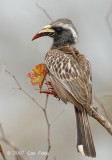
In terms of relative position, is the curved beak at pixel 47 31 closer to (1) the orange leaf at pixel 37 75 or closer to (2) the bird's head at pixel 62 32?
(2) the bird's head at pixel 62 32

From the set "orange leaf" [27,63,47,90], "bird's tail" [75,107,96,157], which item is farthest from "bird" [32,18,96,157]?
"orange leaf" [27,63,47,90]

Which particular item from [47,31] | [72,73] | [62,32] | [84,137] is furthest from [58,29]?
[84,137]

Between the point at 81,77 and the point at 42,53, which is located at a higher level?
the point at 42,53

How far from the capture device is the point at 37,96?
9.48 m

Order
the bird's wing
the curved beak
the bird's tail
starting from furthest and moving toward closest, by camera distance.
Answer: the curved beak → the bird's wing → the bird's tail

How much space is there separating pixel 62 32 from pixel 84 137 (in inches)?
78.0

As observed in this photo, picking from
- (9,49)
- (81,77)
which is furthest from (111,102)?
(9,49)

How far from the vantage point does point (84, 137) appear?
14.6ft

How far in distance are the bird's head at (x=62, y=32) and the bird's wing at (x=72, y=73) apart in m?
0.40

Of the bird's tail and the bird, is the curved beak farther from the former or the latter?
the bird's tail

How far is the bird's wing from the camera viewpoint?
15.5 feet

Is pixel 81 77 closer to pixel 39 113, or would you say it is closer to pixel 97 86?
pixel 97 86

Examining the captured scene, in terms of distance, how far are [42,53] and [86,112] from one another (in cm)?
451

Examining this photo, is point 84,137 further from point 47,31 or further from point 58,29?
point 58,29
